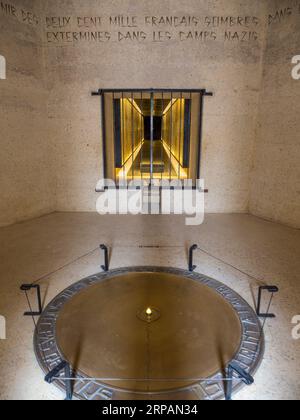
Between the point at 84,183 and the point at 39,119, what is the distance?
1.64 meters

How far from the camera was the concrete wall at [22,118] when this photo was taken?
227 inches

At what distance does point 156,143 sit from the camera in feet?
67.5

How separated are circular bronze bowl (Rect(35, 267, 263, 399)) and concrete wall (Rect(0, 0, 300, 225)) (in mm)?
3438

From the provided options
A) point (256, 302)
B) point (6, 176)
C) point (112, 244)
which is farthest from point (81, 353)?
point (6, 176)

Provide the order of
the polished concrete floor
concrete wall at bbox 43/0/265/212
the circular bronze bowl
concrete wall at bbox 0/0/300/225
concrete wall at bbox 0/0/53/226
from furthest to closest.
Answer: concrete wall at bbox 43/0/265/212 → concrete wall at bbox 0/0/300/225 → concrete wall at bbox 0/0/53/226 → the polished concrete floor → the circular bronze bowl

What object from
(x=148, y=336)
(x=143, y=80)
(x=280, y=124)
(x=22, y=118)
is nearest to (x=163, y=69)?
(x=143, y=80)

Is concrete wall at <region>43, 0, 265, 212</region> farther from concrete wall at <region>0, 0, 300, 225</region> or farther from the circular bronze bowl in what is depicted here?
the circular bronze bowl

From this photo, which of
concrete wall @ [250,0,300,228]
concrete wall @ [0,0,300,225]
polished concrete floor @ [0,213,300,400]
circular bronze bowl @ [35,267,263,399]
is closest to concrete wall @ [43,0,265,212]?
concrete wall @ [0,0,300,225]

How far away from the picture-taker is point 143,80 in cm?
641

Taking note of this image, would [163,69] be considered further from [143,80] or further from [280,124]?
[280,124]

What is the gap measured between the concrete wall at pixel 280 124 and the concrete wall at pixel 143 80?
0.07 feet

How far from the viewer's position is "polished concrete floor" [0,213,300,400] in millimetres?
2545

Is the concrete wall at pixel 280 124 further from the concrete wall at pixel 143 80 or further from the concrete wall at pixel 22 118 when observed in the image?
the concrete wall at pixel 22 118
